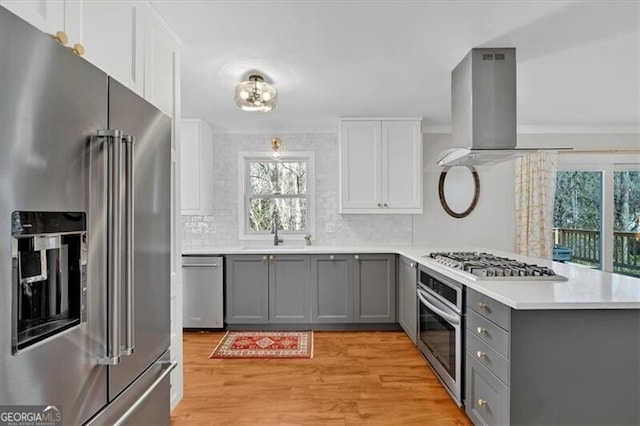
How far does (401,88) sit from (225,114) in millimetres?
1892

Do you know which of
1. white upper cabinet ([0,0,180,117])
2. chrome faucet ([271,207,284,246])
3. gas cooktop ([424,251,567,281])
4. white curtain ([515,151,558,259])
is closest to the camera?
white upper cabinet ([0,0,180,117])

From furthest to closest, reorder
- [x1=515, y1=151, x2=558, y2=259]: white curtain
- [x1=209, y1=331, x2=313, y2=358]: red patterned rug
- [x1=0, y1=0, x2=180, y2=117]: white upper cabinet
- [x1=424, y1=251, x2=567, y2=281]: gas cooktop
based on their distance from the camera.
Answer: [x1=515, y1=151, x2=558, y2=259]: white curtain
[x1=209, y1=331, x2=313, y2=358]: red patterned rug
[x1=424, y1=251, x2=567, y2=281]: gas cooktop
[x1=0, y1=0, x2=180, y2=117]: white upper cabinet

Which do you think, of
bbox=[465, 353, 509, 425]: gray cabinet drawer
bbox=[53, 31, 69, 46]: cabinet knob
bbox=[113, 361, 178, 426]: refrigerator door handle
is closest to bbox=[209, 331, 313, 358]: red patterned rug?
bbox=[465, 353, 509, 425]: gray cabinet drawer

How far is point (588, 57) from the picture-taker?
253 centimetres

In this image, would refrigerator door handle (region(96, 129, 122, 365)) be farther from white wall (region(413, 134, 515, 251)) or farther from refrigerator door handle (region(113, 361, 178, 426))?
white wall (region(413, 134, 515, 251))

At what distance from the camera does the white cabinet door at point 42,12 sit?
100cm

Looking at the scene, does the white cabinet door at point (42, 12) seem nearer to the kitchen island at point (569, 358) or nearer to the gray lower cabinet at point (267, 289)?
the kitchen island at point (569, 358)

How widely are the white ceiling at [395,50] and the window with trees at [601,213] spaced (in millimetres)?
889

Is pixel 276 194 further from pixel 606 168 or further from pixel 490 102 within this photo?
pixel 606 168

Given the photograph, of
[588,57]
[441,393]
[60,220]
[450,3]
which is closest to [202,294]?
[441,393]

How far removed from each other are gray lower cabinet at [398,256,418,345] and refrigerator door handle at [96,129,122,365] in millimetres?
2617

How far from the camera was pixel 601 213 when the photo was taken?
4.40 metres

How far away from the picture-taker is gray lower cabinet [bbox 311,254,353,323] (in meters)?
3.90

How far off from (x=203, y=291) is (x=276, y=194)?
147 centimetres
